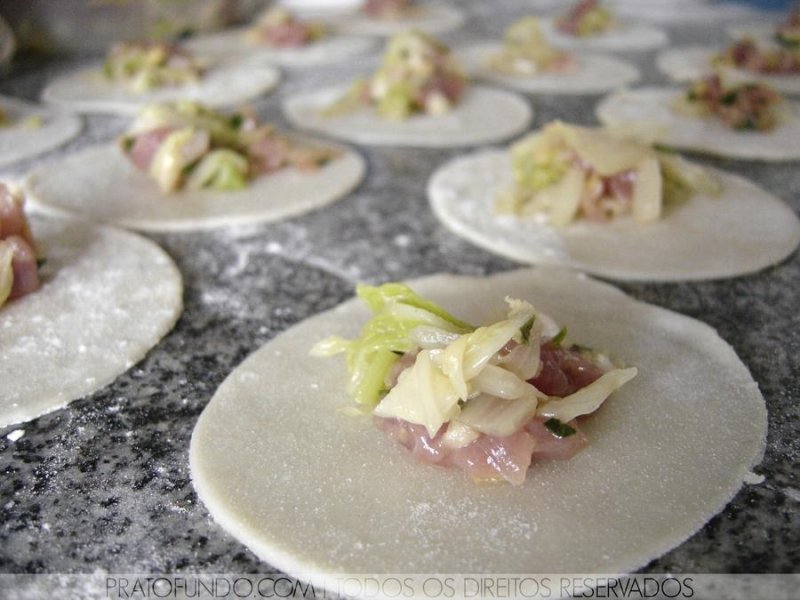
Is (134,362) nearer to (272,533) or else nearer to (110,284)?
(110,284)

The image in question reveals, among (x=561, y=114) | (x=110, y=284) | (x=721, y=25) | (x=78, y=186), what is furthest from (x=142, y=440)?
(x=721, y=25)

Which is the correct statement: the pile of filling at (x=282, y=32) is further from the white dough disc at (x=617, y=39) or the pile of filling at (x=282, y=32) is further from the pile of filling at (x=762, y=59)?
the pile of filling at (x=762, y=59)

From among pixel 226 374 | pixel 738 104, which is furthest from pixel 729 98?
pixel 226 374

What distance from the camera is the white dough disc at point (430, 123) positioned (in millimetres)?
3076

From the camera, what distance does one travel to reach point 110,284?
6.66 feet

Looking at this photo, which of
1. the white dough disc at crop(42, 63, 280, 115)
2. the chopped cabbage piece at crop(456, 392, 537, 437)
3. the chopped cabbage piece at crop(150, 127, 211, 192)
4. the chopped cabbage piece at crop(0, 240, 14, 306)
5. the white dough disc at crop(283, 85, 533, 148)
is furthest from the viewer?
the white dough disc at crop(42, 63, 280, 115)

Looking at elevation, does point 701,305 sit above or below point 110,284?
below

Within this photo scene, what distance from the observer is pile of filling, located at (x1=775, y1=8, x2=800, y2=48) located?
4.16 meters

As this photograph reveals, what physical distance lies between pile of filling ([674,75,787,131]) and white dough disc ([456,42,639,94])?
56 cm

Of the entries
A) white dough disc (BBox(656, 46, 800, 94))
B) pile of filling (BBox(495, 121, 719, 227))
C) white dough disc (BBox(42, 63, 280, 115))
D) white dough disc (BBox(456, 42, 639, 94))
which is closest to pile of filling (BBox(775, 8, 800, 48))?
white dough disc (BBox(656, 46, 800, 94))

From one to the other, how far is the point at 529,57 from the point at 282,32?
1.49 m

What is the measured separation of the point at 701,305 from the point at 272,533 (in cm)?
130

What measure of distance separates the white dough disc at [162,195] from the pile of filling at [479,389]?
1.09 meters

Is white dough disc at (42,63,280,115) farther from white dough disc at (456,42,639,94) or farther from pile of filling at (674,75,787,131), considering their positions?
pile of filling at (674,75,787,131)
